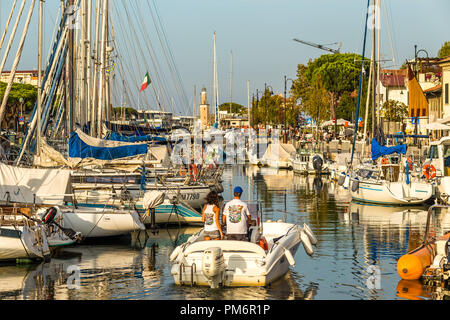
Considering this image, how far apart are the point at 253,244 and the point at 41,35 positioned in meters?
24.9

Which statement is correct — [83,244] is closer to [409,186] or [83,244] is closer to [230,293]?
[230,293]

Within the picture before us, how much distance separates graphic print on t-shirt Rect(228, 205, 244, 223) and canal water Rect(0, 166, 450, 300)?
1.86 m

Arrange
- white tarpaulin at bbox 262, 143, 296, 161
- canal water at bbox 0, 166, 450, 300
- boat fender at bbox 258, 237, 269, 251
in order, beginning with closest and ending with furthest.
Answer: canal water at bbox 0, 166, 450, 300, boat fender at bbox 258, 237, 269, 251, white tarpaulin at bbox 262, 143, 296, 161

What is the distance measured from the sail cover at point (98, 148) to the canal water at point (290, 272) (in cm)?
571

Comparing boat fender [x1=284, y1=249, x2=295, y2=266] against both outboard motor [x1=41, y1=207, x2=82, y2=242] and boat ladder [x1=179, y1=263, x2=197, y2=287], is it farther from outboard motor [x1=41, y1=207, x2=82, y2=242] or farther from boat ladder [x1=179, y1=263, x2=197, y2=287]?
outboard motor [x1=41, y1=207, x2=82, y2=242]

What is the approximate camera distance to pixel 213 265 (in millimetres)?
15305

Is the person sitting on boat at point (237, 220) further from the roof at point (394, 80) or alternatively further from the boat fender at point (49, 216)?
the roof at point (394, 80)

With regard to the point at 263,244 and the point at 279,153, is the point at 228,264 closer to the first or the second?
the point at 263,244

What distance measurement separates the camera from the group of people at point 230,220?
17031mm

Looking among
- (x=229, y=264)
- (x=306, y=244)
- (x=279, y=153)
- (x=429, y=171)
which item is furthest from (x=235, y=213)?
(x=279, y=153)

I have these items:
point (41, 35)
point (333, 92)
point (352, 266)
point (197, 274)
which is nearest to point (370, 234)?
point (352, 266)

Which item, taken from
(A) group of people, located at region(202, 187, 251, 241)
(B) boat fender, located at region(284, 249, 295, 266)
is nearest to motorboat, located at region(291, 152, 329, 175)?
(A) group of people, located at region(202, 187, 251, 241)

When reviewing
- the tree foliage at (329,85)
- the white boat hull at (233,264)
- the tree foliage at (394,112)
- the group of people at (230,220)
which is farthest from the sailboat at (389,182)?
the tree foliage at (329,85)

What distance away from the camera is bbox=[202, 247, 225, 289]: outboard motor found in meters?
15.3
